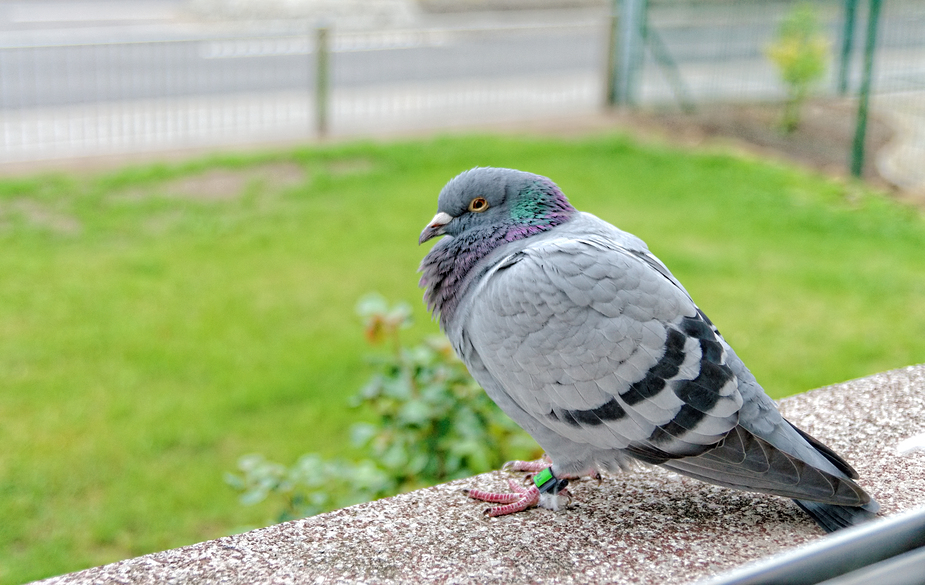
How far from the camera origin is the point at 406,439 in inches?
131

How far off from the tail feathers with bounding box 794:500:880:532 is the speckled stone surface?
0.18 feet

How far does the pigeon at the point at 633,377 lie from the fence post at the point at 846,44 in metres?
7.98

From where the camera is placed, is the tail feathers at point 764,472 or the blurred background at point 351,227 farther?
the blurred background at point 351,227

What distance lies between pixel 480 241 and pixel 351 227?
174 inches

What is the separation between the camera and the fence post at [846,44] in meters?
9.09

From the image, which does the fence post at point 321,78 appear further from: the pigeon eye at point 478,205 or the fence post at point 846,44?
the pigeon eye at point 478,205

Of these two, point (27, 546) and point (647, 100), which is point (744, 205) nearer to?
point (647, 100)

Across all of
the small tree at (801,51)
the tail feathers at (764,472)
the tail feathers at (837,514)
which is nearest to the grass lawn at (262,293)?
the small tree at (801,51)

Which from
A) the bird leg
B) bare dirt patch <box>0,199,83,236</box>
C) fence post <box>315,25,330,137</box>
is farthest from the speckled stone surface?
fence post <box>315,25,330,137</box>

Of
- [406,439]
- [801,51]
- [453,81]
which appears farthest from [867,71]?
[406,439]

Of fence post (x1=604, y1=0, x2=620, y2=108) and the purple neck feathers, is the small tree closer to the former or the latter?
fence post (x1=604, y1=0, x2=620, y2=108)

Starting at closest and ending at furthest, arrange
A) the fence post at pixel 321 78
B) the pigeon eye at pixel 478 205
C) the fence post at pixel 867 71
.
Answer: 1. the pigeon eye at pixel 478 205
2. the fence post at pixel 867 71
3. the fence post at pixel 321 78

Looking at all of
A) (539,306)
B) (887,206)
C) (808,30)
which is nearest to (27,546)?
(539,306)

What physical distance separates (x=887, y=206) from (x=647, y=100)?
348 centimetres
